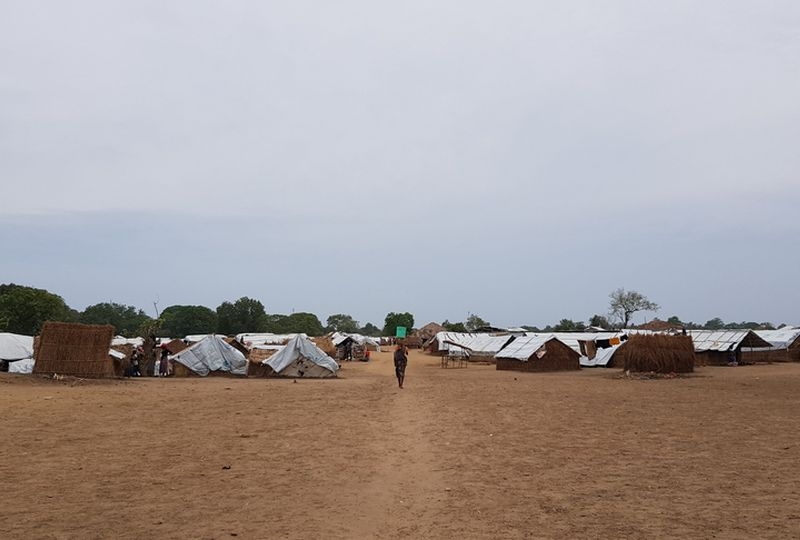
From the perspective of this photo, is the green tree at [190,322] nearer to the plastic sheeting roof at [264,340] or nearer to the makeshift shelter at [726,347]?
the plastic sheeting roof at [264,340]

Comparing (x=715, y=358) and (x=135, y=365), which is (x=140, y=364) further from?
(x=715, y=358)

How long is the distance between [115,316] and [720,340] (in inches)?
4479

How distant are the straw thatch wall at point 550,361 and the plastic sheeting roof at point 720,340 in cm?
982

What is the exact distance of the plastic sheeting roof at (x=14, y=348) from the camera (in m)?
34.0

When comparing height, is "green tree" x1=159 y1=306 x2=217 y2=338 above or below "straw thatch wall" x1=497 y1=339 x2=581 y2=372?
above

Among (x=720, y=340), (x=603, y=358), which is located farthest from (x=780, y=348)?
(x=603, y=358)

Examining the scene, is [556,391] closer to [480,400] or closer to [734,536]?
[480,400]

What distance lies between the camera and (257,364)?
34.5 metres

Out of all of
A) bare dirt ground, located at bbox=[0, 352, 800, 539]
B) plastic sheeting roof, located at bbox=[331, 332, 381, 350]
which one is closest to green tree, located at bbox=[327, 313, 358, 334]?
plastic sheeting roof, located at bbox=[331, 332, 381, 350]

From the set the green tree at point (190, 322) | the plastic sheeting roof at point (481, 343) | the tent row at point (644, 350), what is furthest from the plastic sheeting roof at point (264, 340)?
the green tree at point (190, 322)

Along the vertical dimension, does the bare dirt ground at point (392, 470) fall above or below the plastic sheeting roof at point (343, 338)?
below

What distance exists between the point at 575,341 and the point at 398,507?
4623cm

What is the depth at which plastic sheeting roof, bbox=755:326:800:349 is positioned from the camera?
5203 cm

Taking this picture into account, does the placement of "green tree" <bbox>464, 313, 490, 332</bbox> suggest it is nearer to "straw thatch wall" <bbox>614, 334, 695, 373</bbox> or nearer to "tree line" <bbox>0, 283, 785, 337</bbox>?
"tree line" <bbox>0, 283, 785, 337</bbox>
